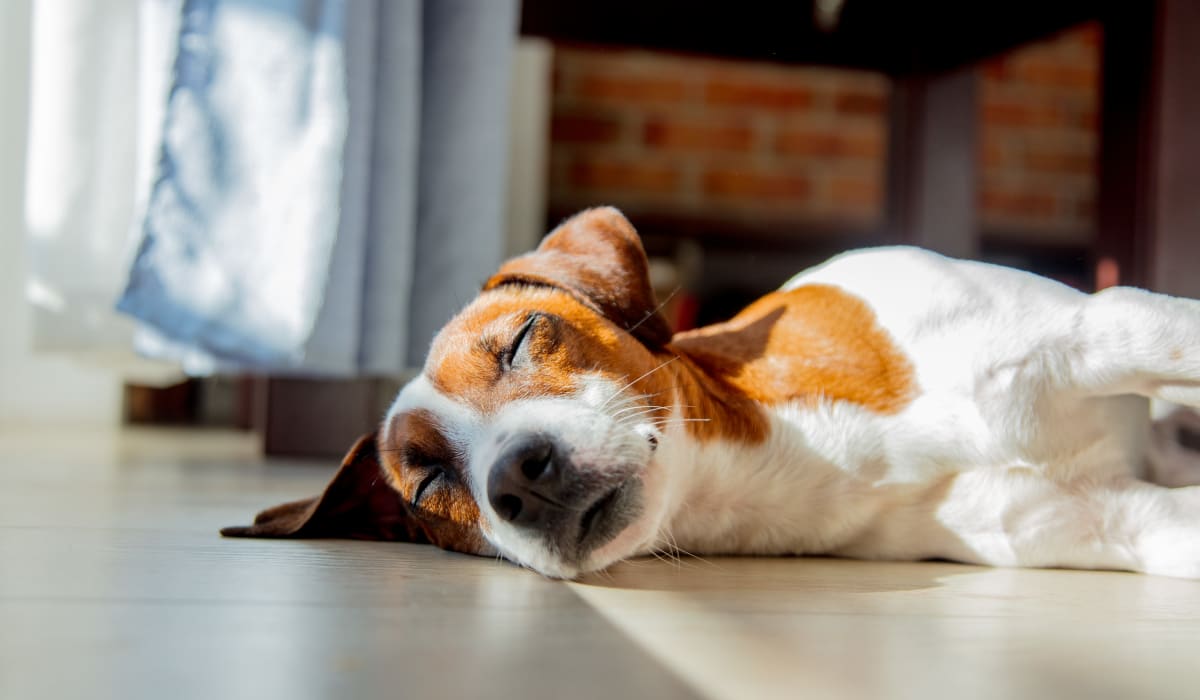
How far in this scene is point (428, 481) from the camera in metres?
1.38

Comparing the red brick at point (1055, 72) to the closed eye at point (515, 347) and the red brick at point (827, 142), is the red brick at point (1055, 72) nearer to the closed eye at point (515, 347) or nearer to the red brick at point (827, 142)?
the red brick at point (827, 142)

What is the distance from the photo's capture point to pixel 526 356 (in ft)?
4.39

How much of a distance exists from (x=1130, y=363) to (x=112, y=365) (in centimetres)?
257

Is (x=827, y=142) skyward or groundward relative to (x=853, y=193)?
skyward

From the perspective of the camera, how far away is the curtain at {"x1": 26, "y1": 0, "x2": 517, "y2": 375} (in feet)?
7.21

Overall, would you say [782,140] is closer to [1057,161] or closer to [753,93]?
[753,93]

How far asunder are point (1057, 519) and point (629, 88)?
3.97 m

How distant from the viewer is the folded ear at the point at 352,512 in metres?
1.43

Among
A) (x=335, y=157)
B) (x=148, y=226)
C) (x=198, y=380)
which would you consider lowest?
(x=198, y=380)

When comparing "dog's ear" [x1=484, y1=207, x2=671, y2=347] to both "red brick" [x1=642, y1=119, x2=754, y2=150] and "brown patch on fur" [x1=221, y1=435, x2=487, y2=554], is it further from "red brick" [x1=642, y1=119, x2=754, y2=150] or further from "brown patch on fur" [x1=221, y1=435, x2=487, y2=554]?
"red brick" [x1=642, y1=119, x2=754, y2=150]

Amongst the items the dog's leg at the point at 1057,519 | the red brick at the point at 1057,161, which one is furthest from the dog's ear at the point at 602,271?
the red brick at the point at 1057,161

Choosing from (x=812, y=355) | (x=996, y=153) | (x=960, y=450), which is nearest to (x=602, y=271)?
(x=812, y=355)

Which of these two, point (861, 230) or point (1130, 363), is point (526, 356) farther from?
point (861, 230)

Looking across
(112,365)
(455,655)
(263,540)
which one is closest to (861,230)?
(112,365)
